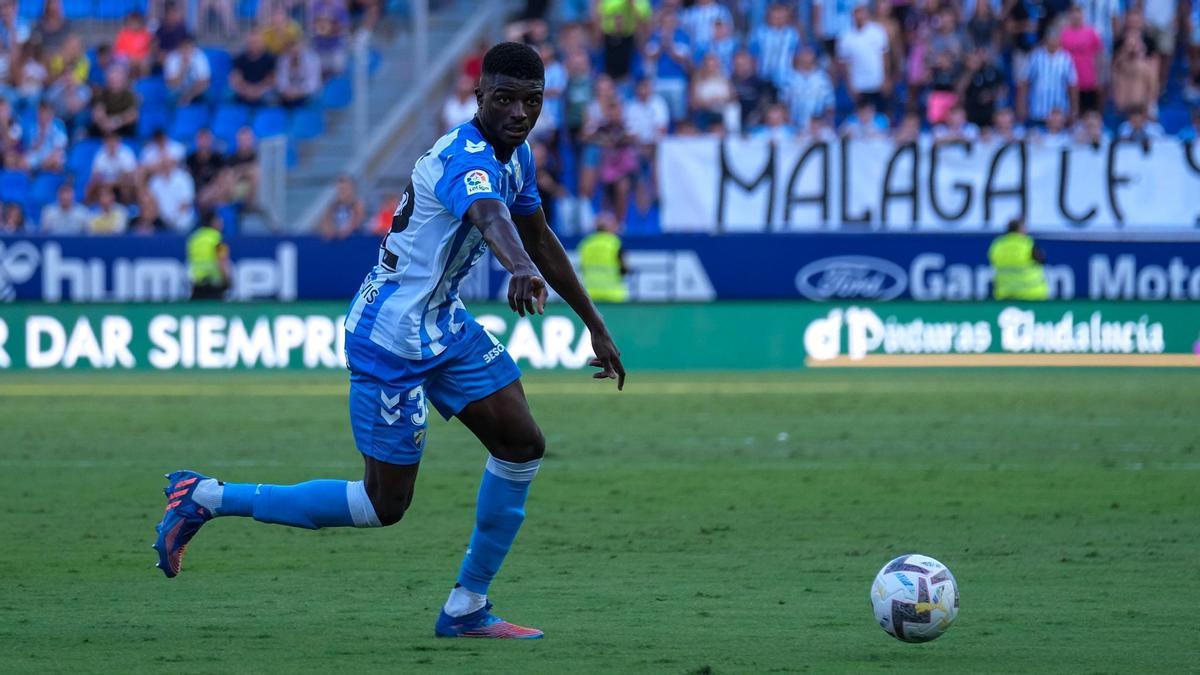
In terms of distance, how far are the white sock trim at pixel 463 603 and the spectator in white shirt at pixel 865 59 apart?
718 inches

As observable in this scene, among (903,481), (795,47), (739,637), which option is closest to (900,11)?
(795,47)

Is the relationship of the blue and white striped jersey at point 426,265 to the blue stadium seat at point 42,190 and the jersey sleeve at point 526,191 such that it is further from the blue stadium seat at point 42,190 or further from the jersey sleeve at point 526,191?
the blue stadium seat at point 42,190

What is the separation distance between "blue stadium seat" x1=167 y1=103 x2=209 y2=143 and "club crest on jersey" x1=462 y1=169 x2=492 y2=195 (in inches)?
839

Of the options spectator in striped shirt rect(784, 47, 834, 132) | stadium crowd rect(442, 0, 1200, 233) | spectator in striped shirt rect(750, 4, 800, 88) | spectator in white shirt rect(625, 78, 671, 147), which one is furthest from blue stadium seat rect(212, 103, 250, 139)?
spectator in striped shirt rect(784, 47, 834, 132)

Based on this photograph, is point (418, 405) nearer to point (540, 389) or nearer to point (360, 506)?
point (360, 506)

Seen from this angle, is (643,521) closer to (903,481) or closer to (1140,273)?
(903,481)

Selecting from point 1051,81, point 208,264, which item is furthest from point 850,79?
point 208,264

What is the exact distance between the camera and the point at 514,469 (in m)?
6.62

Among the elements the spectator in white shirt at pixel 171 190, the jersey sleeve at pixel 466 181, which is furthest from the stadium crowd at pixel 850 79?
the jersey sleeve at pixel 466 181

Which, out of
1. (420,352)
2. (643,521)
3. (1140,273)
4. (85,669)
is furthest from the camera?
(1140,273)

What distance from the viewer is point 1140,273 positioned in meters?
23.1

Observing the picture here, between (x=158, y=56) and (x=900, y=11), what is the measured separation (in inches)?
420

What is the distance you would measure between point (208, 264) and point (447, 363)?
56.3 ft

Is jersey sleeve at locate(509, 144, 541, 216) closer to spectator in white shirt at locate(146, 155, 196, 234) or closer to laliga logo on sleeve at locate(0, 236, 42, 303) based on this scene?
laliga logo on sleeve at locate(0, 236, 42, 303)
